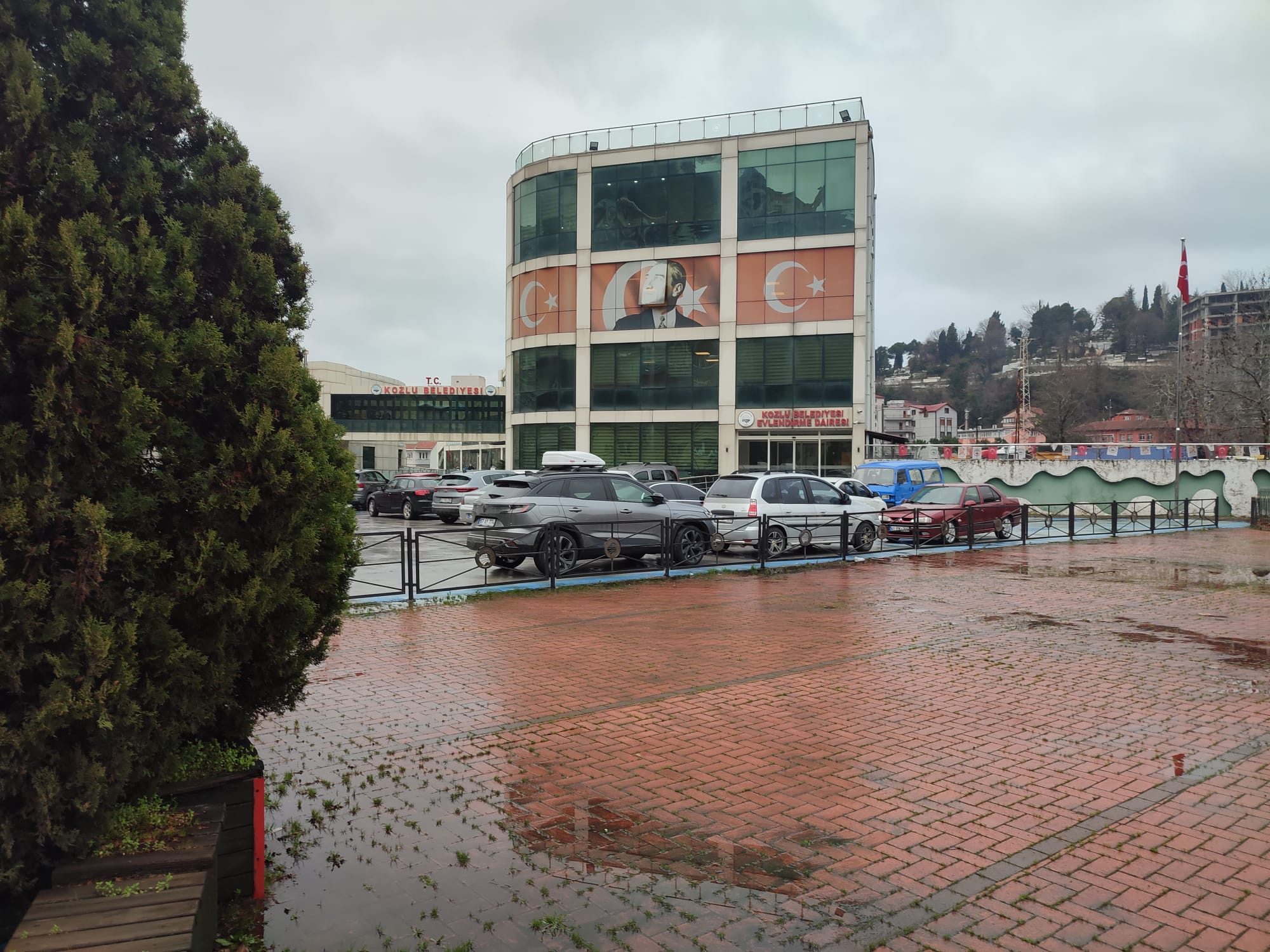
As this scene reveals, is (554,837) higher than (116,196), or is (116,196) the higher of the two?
(116,196)

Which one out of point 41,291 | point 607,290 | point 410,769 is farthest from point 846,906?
point 607,290

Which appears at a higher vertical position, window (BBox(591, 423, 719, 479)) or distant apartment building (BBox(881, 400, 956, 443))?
distant apartment building (BBox(881, 400, 956, 443))

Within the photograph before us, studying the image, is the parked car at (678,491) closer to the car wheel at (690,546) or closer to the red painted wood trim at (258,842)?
the car wheel at (690,546)

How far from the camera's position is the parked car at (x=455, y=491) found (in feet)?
84.5

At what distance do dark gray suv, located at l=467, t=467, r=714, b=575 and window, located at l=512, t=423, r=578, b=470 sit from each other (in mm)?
23961

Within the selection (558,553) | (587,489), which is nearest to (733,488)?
(587,489)

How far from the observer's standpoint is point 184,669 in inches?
129

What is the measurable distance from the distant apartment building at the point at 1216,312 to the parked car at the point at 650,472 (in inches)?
2087

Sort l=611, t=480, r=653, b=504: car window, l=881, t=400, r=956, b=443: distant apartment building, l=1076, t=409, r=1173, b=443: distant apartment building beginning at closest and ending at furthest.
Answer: l=611, t=480, r=653, b=504: car window < l=1076, t=409, r=1173, b=443: distant apartment building < l=881, t=400, r=956, b=443: distant apartment building

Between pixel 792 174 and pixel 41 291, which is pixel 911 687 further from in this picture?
pixel 792 174

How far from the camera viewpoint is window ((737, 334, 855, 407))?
36750 mm

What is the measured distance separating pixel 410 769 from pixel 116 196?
3.49m

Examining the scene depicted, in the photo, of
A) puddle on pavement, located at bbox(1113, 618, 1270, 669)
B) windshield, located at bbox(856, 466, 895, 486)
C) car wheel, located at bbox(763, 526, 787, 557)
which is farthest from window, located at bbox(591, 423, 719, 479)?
puddle on pavement, located at bbox(1113, 618, 1270, 669)

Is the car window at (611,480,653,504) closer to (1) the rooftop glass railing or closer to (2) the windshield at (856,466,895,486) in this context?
(2) the windshield at (856,466,895,486)
